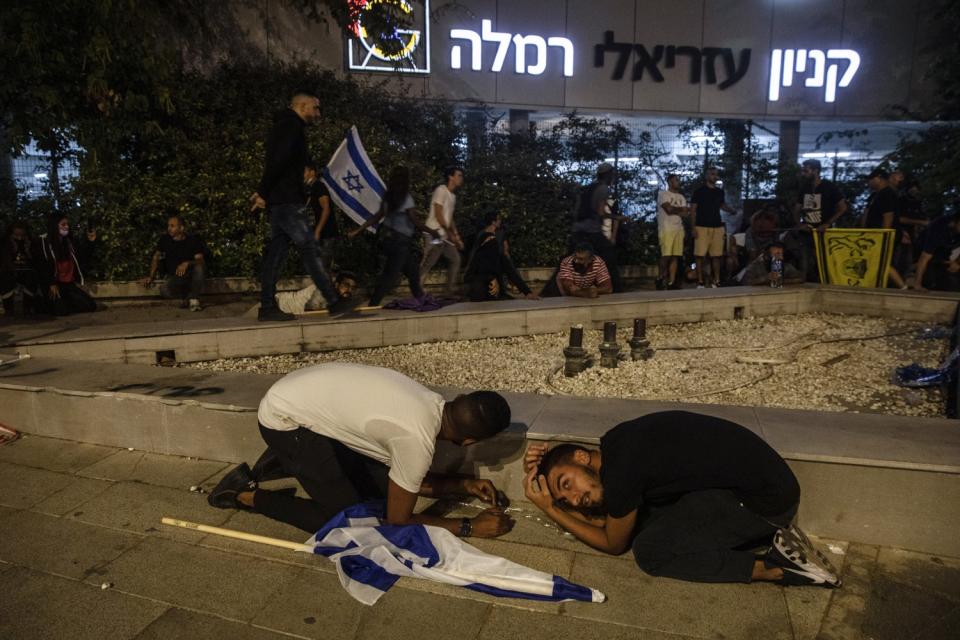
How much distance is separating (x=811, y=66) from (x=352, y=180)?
439 inches

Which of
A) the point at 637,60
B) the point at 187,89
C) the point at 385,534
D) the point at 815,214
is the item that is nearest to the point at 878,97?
the point at 637,60

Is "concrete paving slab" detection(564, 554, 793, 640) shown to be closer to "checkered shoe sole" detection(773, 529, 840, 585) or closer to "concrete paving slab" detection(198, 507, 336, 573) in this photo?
"checkered shoe sole" detection(773, 529, 840, 585)

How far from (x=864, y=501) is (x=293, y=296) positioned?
5377 millimetres

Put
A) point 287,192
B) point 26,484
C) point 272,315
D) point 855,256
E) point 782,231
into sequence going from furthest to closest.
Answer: point 782,231
point 855,256
point 272,315
point 287,192
point 26,484

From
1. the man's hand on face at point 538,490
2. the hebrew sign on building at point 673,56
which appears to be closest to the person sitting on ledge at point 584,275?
the man's hand on face at point 538,490

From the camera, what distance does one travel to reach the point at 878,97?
590 inches

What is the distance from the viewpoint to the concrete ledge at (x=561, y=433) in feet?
9.51

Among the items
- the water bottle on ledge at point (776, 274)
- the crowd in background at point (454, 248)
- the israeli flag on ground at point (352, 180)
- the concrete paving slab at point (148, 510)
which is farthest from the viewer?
the water bottle on ledge at point (776, 274)

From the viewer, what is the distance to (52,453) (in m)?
4.05

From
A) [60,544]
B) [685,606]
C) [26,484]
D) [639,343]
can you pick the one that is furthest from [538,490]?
[639,343]

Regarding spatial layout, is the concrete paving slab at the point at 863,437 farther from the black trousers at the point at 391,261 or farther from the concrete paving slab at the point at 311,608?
the black trousers at the point at 391,261

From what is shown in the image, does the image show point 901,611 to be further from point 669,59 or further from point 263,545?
point 669,59

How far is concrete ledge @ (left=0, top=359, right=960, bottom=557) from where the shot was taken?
9.51 feet

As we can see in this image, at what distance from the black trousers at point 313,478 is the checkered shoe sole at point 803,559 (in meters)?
1.76
